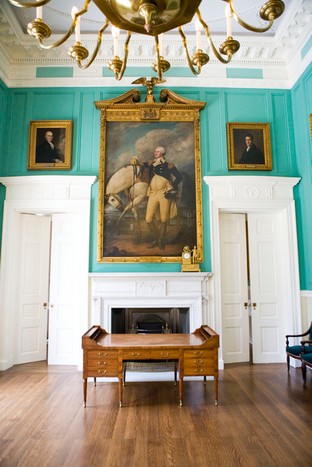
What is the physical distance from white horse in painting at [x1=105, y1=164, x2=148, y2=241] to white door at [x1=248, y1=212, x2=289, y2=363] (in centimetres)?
220

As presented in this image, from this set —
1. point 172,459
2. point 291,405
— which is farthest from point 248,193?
point 172,459

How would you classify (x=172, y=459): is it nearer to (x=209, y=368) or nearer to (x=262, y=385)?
(x=209, y=368)

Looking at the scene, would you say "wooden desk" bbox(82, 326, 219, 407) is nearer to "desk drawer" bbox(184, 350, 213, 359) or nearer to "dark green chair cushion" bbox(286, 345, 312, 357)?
"desk drawer" bbox(184, 350, 213, 359)

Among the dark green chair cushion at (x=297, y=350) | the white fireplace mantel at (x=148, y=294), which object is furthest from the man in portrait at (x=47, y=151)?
the dark green chair cushion at (x=297, y=350)

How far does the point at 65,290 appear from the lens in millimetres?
6023

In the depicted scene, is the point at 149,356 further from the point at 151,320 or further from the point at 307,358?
the point at 307,358

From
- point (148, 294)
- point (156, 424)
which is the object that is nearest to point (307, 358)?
point (156, 424)

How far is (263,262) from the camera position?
6168mm

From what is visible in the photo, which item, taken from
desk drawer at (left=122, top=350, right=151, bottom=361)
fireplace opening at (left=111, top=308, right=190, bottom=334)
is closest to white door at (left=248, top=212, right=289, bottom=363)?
fireplace opening at (left=111, top=308, right=190, bottom=334)

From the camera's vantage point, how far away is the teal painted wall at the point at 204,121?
598 centimetres

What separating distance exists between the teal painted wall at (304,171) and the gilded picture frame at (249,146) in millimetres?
560

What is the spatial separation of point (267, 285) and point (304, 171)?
7.35ft

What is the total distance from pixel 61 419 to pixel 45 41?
629cm

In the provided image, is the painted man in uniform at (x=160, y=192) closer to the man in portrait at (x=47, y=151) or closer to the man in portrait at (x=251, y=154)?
the man in portrait at (x=251, y=154)
